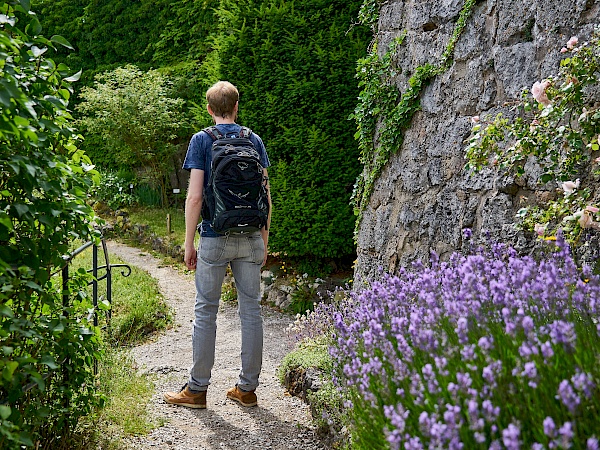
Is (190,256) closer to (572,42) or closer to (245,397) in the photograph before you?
(245,397)

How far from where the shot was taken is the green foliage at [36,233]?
221cm

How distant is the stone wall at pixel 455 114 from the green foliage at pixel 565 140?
0.20 meters

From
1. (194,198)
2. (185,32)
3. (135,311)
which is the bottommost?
(135,311)

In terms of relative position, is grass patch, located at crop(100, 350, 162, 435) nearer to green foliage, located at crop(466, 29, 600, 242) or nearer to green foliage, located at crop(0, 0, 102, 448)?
green foliage, located at crop(0, 0, 102, 448)

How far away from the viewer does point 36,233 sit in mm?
2730

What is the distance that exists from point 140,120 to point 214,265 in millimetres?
10525

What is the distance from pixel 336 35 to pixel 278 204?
6.84ft

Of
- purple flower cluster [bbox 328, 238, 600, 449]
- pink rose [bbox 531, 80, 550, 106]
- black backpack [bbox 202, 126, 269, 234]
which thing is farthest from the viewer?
black backpack [bbox 202, 126, 269, 234]

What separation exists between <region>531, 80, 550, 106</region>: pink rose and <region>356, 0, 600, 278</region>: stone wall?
0.42 m

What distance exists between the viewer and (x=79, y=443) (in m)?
3.21

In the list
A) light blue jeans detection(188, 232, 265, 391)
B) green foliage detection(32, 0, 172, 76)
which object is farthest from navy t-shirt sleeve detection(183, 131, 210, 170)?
green foliage detection(32, 0, 172, 76)

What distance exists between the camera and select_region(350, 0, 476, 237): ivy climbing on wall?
446cm

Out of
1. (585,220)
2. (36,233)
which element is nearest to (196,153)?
(36,233)

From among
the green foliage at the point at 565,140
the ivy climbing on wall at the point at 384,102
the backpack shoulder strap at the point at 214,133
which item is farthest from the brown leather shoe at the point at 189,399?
the green foliage at the point at 565,140
